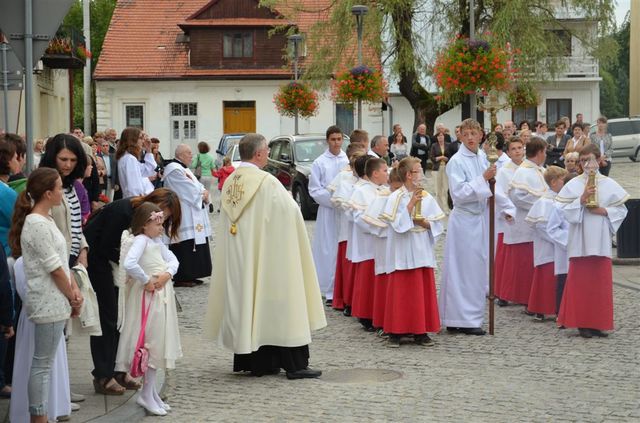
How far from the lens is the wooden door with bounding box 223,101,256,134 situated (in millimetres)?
52906

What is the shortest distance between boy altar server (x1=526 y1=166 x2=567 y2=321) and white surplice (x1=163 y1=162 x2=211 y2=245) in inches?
183

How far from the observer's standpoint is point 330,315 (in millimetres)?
13109

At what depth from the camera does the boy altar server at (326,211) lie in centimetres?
1425

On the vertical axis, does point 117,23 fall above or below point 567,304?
above

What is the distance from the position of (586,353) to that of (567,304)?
1.10 meters

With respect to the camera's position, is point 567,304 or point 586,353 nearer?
point 586,353

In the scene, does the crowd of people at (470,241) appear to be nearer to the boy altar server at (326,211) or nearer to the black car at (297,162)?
the boy altar server at (326,211)

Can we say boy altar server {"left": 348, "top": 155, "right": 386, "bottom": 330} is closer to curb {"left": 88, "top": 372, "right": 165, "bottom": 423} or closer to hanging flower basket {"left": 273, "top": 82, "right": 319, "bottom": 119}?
curb {"left": 88, "top": 372, "right": 165, "bottom": 423}

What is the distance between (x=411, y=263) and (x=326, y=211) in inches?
136

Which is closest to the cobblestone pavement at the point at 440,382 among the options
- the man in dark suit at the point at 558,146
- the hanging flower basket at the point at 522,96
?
the man in dark suit at the point at 558,146

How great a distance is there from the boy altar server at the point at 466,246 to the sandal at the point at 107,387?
407 centimetres

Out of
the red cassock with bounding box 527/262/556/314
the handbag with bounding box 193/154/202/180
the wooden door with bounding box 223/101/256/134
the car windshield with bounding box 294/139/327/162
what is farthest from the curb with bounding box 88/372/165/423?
the wooden door with bounding box 223/101/256/134

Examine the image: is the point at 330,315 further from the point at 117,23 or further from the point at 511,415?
the point at 117,23

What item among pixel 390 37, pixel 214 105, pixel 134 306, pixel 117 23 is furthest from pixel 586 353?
pixel 117 23
